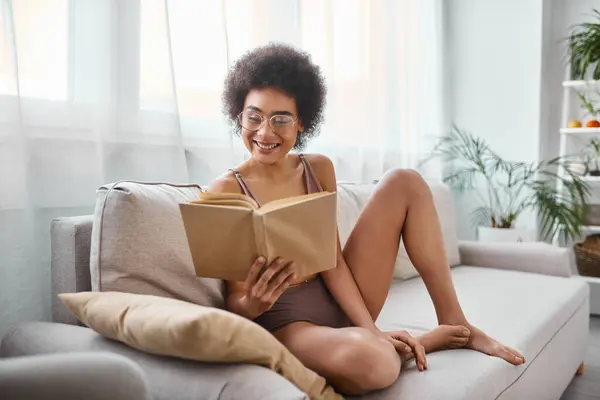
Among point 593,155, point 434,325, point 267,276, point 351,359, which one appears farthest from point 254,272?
point 593,155

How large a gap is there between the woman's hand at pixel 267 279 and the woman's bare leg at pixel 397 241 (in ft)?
1.43

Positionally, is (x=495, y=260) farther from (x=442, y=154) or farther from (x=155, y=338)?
(x=155, y=338)

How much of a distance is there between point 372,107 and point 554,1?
155cm

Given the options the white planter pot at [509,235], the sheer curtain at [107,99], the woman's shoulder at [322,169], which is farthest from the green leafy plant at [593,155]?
the woman's shoulder at [322,169]

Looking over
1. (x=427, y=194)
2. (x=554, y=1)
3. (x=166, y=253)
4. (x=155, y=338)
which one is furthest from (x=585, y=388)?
(x=554, y=1)

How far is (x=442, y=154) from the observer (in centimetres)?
382

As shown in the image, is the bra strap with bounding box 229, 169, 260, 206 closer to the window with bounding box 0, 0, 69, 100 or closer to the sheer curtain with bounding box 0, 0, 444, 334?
the sheer curtain with bounding box 0, 0, 444, 334

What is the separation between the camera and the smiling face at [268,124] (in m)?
1.39

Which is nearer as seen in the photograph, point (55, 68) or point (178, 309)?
point (178, 309)

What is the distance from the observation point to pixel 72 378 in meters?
0.70

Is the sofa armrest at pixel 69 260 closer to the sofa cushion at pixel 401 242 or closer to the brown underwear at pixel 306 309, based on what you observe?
the brown underwear at pixel 306 309

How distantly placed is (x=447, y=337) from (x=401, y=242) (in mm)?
1098

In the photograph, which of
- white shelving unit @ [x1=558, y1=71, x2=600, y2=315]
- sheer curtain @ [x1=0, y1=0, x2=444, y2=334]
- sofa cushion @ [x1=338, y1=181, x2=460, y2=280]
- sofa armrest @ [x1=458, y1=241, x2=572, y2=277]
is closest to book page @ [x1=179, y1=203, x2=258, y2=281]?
sheer curtain @ [x1=0, y1=0, x2=444, y2=334]

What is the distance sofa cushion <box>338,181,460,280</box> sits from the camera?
217 cm
